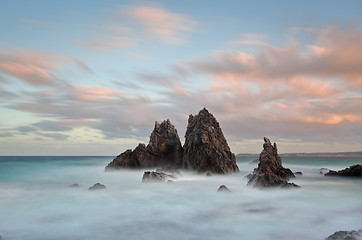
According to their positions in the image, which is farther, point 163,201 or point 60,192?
point 60,192

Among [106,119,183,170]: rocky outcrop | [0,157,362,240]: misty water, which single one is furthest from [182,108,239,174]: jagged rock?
[0,157,362,240]: misty water

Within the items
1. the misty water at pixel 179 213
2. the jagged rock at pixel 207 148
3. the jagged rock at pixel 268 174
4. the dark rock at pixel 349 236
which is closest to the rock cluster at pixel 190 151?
the jagged rock at pixel 207 148

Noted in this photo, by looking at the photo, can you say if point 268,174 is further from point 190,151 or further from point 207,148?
point 190,151

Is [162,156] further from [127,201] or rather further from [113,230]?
[113,230]

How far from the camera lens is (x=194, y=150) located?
44.8 m

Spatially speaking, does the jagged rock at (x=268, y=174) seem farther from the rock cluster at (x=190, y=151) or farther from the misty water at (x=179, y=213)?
the rock cluster at (x=190, y=151)

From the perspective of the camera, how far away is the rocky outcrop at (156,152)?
53156mm

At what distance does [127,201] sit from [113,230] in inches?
328

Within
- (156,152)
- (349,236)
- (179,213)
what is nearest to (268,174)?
(179,213)

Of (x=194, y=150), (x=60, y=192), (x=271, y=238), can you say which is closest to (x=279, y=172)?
(x=194, y=150)

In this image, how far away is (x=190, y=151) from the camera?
150 ft

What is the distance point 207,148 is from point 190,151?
349 cm

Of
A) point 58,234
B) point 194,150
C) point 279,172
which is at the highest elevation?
point 194,150

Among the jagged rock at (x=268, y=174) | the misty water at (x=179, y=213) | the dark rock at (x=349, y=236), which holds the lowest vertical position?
the misty water at (x=179, y=213)
